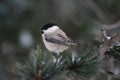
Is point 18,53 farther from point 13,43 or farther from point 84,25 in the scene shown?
point 84,25

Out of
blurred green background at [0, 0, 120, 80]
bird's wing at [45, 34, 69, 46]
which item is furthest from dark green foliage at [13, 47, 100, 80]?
blurred green background at [0, 0, 120, 80]

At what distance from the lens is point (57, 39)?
2.61 metres

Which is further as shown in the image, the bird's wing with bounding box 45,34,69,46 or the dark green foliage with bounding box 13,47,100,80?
the bird's wing with bounding box 45,34,69,46

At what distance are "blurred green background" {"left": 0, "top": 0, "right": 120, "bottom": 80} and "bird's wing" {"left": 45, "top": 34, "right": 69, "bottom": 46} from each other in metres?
1.76

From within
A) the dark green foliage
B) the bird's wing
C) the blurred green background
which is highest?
the dark green foliage

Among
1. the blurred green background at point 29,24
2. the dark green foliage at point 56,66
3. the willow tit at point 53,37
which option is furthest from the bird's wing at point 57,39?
the blurred green background at point 29,24

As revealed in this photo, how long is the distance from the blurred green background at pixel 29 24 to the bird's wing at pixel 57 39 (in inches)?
69.4

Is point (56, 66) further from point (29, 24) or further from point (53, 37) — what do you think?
point (29, 24)

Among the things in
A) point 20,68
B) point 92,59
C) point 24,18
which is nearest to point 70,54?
point 92,59

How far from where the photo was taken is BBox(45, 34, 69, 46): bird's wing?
2.47 metres

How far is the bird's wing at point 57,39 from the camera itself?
2.47 metres

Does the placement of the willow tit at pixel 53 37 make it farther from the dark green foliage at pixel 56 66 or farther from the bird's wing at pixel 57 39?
the dark green foliage at pixel 56 66

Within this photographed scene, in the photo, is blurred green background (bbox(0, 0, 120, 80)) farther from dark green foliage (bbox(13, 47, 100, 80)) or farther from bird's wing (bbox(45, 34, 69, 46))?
dark green foliage (bbox(13, 47, 100, 80))

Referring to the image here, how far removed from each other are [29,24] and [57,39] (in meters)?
2.33
